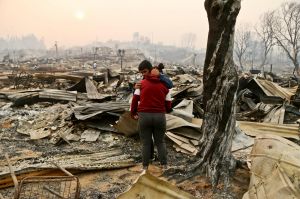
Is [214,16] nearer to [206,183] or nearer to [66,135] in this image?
[206,183]

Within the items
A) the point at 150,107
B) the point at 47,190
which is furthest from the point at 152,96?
the point at 47,190

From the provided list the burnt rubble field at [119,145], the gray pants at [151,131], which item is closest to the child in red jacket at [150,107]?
the gray pants at [151,131]

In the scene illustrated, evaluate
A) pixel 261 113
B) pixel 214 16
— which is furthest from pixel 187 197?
pixel 261 113

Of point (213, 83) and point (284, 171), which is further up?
point (213, 83)

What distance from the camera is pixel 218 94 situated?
4.89 m

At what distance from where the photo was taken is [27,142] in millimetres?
7852

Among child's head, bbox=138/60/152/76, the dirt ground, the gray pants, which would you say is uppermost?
child's head, bbox=138/60/152/76

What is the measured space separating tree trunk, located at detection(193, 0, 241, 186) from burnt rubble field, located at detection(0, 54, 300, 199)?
278 mm

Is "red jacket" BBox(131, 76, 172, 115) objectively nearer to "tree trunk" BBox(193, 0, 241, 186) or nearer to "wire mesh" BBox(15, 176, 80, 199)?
"tree trunk" BBox(193, 0, 241, 186)

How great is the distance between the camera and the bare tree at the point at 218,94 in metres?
4.75

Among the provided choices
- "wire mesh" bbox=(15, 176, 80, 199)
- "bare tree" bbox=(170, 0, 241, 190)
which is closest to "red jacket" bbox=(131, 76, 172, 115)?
"bare tree" bbox=(170, 0, 241, 190)

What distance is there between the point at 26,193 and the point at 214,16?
3.58 meters

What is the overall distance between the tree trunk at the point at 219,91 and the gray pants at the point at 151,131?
71cm

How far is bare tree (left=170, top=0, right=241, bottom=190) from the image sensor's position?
4754 mm
